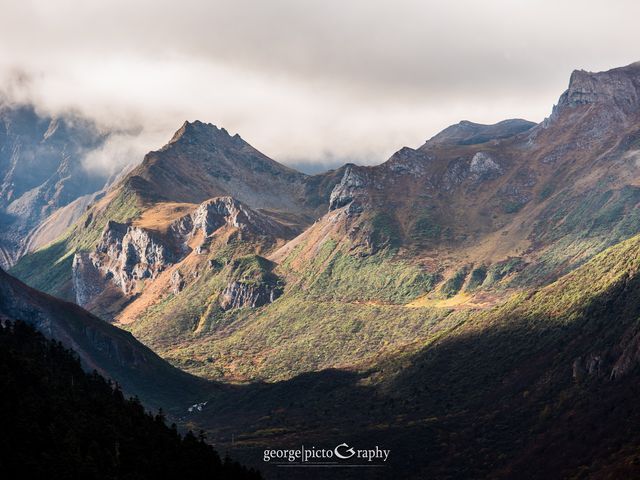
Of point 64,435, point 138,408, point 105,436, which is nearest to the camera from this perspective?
point 64,435

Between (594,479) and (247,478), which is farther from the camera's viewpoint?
(594,479)

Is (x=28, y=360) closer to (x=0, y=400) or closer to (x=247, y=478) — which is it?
(x=0, y=400)

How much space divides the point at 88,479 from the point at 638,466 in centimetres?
12823

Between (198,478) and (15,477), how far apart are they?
133 feet

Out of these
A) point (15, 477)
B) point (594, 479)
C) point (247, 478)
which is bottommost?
point (594, 479)

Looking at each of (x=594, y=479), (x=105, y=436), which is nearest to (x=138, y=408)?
(x=105, y=436)

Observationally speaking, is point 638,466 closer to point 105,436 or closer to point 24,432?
point 105,436

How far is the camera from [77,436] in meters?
143

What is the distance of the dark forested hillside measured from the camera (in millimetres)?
127750

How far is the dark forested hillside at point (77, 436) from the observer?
128 meters

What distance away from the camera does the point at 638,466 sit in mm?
190125

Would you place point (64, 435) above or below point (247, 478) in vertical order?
above

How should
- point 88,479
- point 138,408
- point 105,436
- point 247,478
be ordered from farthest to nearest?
point 138,408
point 247,478
point 105,436
point 88,479

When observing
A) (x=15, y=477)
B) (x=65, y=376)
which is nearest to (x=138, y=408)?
(x=65, y=376)
